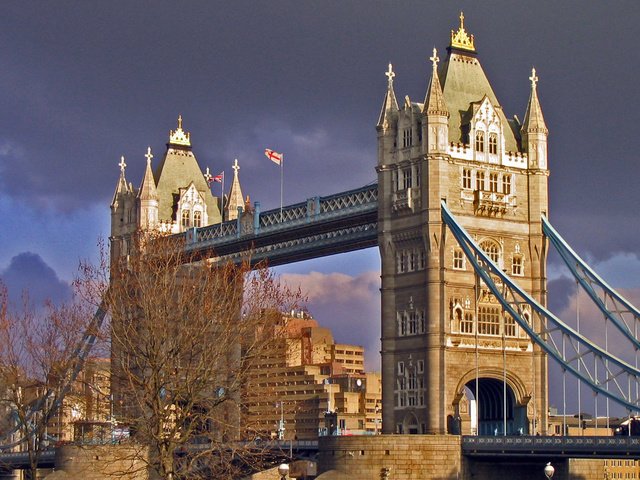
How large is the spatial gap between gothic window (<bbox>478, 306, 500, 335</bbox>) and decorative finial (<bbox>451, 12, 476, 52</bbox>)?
18.3 meters

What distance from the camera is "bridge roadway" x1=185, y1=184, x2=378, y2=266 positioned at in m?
108

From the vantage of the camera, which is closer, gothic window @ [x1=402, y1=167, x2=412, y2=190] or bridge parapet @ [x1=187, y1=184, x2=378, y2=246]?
gothic window @ [x1=402, y1=167, x2=412, y2=190]

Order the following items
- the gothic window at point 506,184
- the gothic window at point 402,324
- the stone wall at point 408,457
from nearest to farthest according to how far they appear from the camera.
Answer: the stone wall at point 408,457
the gothic window at point 402,324
the gothic window at point 506,184

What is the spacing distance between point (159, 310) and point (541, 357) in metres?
38.1

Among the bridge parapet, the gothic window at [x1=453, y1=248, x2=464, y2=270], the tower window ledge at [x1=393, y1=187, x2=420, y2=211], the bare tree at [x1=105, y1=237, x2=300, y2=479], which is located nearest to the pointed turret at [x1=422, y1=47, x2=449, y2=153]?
the tower window ledge at [x1=393, y1=187, x2=420, y2=211]

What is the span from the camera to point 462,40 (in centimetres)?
10488

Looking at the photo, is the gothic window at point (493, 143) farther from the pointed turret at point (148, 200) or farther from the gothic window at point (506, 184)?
the pointed turret at point (148, 200)

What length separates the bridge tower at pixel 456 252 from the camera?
98250 mm

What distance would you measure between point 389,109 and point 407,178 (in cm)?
564

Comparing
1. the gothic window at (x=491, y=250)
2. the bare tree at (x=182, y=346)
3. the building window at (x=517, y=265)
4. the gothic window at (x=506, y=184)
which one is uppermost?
the gothic window at (x=506, y=184)

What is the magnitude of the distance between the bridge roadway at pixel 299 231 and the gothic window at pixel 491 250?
337 inches

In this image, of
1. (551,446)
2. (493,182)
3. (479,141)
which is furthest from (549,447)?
(479,141)

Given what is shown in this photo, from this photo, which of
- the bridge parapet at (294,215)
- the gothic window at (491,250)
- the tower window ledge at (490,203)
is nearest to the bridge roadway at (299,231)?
the bridge parapet at (294,215)

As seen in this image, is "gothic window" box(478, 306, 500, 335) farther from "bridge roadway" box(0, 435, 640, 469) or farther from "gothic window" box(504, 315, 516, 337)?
"bridge roadway" box(0, 435, 640, 469)
